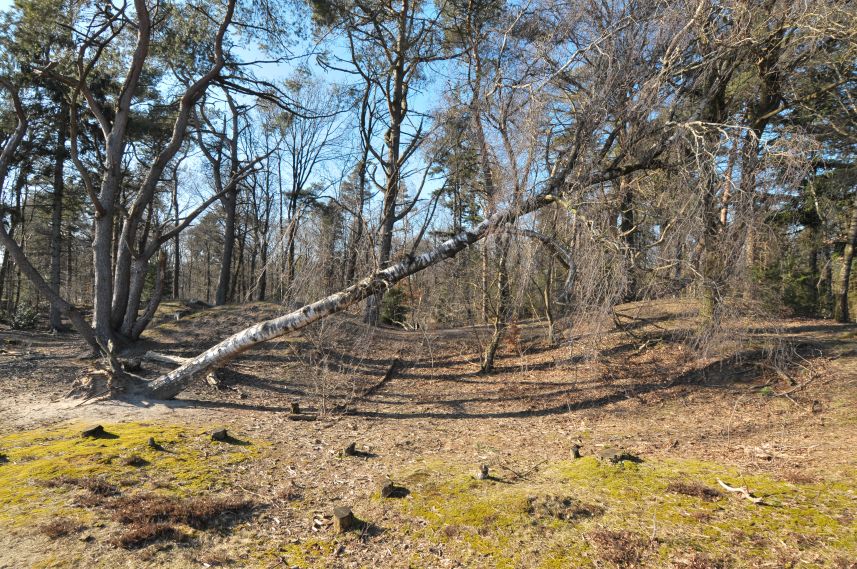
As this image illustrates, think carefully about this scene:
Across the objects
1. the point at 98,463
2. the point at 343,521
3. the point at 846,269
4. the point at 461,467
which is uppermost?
the point at 846,269

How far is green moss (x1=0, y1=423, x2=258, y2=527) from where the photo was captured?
3273 millimetres

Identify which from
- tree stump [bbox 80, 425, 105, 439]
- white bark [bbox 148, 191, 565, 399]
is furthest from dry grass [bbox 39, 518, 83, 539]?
white bark [bbox 148, 191, 565, 399]

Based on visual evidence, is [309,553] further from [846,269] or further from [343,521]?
[846,269]

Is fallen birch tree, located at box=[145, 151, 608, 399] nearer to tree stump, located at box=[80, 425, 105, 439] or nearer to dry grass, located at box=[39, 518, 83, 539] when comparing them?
tree stump, located at box=[80, 425, 105, 439]

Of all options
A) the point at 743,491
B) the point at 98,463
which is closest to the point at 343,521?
the point at 98,463

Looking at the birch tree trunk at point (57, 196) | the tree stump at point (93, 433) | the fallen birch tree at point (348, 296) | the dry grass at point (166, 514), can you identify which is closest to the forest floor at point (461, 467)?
the dry grass at point (166, 514)

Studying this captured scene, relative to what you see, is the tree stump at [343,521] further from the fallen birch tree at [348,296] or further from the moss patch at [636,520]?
the fallen birch tree at [348,296]

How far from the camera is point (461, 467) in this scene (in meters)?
4.75

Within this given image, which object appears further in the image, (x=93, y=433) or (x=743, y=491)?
(x=93, y=433)

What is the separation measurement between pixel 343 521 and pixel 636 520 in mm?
2218

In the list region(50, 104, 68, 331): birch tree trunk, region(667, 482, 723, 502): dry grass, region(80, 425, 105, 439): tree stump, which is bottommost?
region(667, 482, 723, 502): dry grass

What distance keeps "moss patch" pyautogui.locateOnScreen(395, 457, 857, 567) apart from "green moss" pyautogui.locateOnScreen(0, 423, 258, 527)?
2085mm

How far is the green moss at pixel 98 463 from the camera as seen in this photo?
3273mm

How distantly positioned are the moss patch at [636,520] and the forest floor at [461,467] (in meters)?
0.02
